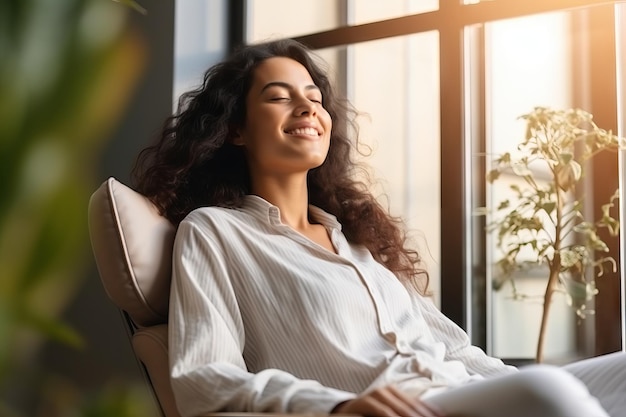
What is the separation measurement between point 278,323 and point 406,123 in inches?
57.4

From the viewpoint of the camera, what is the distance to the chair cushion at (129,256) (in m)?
1.69

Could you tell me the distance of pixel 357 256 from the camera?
6.58 ft

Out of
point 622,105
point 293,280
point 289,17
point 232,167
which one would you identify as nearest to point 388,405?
point 293,280

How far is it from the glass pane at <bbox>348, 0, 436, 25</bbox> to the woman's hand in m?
1.84

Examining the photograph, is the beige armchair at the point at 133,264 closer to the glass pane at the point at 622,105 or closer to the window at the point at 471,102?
the window at the point at 471,102

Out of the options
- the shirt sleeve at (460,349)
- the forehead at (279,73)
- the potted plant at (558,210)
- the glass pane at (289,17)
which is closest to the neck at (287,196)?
the forehead at (279,73)

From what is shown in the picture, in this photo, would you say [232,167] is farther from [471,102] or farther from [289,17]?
[289,17]

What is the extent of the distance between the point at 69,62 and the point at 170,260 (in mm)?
1633

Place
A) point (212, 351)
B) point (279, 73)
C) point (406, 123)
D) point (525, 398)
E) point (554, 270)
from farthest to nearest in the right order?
point (406, 123), point (554, 270), point (279, 73), point (212, 351), point (525, 398)

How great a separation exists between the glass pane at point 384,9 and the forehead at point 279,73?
96cm

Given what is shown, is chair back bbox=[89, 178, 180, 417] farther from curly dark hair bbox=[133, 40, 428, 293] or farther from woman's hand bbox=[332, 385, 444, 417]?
woman's hand bbox=[332, 385, 444, 417]

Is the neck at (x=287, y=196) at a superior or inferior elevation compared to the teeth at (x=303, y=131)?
inferior

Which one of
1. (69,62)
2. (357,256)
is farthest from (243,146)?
(69,62)

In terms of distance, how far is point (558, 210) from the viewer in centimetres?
250
